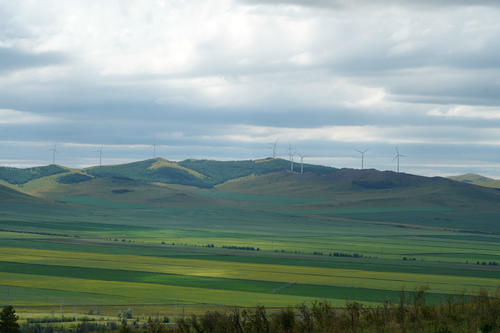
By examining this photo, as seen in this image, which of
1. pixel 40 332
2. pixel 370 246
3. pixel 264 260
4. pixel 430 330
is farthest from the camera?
pixel 370 246

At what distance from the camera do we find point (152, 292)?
87.4m

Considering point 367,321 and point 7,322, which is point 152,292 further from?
point 367,321

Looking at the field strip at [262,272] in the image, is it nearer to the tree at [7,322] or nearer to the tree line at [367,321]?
the tree line at [367,321]

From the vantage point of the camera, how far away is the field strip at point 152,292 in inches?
3147

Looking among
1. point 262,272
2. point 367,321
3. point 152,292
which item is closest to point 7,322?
point 367,321

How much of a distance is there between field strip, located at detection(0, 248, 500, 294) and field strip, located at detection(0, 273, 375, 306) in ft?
46.9

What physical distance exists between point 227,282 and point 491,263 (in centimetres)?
5485

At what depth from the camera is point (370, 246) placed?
168750 millimetres

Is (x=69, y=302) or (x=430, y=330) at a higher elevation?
(x=430, y=330)

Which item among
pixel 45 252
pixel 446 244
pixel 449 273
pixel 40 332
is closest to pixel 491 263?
pixel 449 273

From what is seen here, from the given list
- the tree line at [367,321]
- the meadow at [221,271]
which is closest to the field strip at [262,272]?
the meadow at [221,271]

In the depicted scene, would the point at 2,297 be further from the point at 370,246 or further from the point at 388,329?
the point at 370,246

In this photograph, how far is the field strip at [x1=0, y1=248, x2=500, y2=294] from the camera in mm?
97375

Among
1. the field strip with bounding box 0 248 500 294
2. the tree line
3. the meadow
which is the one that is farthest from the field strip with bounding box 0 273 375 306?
the tree line
